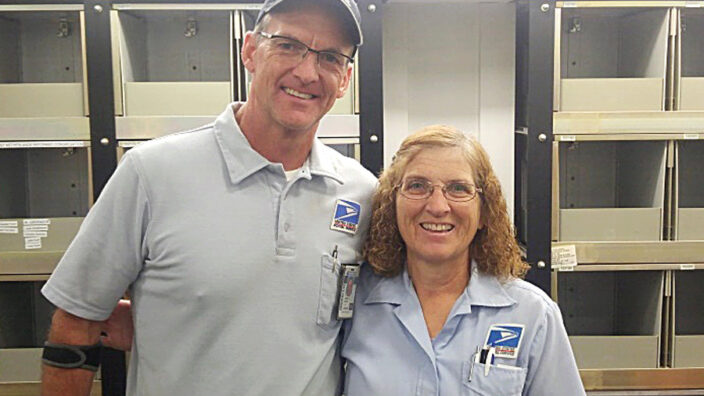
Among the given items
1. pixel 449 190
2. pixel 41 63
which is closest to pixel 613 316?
pixel 449 190

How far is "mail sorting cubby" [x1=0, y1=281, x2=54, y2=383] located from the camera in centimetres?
228

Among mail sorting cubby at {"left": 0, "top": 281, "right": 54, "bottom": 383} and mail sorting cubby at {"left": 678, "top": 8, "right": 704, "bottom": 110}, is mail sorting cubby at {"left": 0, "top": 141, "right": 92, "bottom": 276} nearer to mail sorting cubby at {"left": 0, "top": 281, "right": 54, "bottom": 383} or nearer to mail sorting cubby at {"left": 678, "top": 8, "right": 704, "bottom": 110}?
mail sorting cubby at {"left": 0, "top": 281, "right": 54, "bottom": 383}

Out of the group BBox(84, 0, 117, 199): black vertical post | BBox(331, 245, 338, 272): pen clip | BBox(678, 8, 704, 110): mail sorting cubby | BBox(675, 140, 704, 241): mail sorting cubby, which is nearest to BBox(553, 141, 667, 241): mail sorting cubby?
BBox(675, 140, 704, 241): mail sorting cubby

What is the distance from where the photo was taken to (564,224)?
232 cm

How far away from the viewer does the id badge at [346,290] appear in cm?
136

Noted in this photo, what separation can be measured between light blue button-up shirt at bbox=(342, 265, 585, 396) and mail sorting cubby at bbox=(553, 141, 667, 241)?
39.7 inches

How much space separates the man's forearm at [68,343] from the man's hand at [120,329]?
0.19 feet

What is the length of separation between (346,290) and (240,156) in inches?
13.3

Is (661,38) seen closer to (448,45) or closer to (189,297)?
(448,45)

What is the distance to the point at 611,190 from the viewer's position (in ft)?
8.74

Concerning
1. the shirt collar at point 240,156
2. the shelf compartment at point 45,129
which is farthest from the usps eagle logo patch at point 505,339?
the shelf compartment at point 45,129

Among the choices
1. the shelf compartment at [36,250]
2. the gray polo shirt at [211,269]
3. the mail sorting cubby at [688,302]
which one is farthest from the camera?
the mail sorting cubby at [688,302]

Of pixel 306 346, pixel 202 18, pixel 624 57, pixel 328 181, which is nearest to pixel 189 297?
pixel 306 346

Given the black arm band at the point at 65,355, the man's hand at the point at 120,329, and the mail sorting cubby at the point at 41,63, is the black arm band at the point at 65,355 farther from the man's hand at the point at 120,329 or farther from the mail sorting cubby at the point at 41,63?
the mail sorting cubby at the point at 41,63
